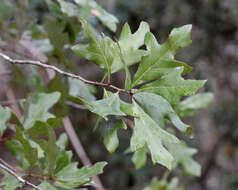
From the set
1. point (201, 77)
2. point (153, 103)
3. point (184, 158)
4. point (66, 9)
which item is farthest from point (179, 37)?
point (201, 77)

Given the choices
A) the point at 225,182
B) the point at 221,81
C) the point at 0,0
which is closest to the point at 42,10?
the point at 0,0

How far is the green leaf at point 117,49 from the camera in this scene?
2.64ft

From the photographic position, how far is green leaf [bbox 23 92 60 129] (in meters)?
1.01

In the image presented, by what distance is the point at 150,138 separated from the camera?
2.48 feet

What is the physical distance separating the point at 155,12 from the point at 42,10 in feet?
2.63

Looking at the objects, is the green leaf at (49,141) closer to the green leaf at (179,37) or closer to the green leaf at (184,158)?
the green leaf at (179,37)

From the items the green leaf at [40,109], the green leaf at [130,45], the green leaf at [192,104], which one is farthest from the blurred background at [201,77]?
the green leaf at [130,45]

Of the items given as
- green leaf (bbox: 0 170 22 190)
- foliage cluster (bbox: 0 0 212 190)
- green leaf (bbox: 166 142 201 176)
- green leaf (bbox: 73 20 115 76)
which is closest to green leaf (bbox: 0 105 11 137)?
foliage cluster (bbox: 0 0 212 190)

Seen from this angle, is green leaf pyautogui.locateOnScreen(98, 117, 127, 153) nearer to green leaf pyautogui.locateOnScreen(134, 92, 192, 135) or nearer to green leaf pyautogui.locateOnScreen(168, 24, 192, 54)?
green leaf pyautogui.locateOnScreen(134, 92, 192, 135)

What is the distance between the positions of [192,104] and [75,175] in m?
0.58

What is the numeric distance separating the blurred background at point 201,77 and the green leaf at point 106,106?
118 centimetres

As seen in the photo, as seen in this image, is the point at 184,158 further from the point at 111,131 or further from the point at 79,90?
the point at 111,131

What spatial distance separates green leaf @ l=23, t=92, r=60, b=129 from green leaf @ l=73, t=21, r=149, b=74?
0.93 ft

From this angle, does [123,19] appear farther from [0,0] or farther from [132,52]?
[132,52]
